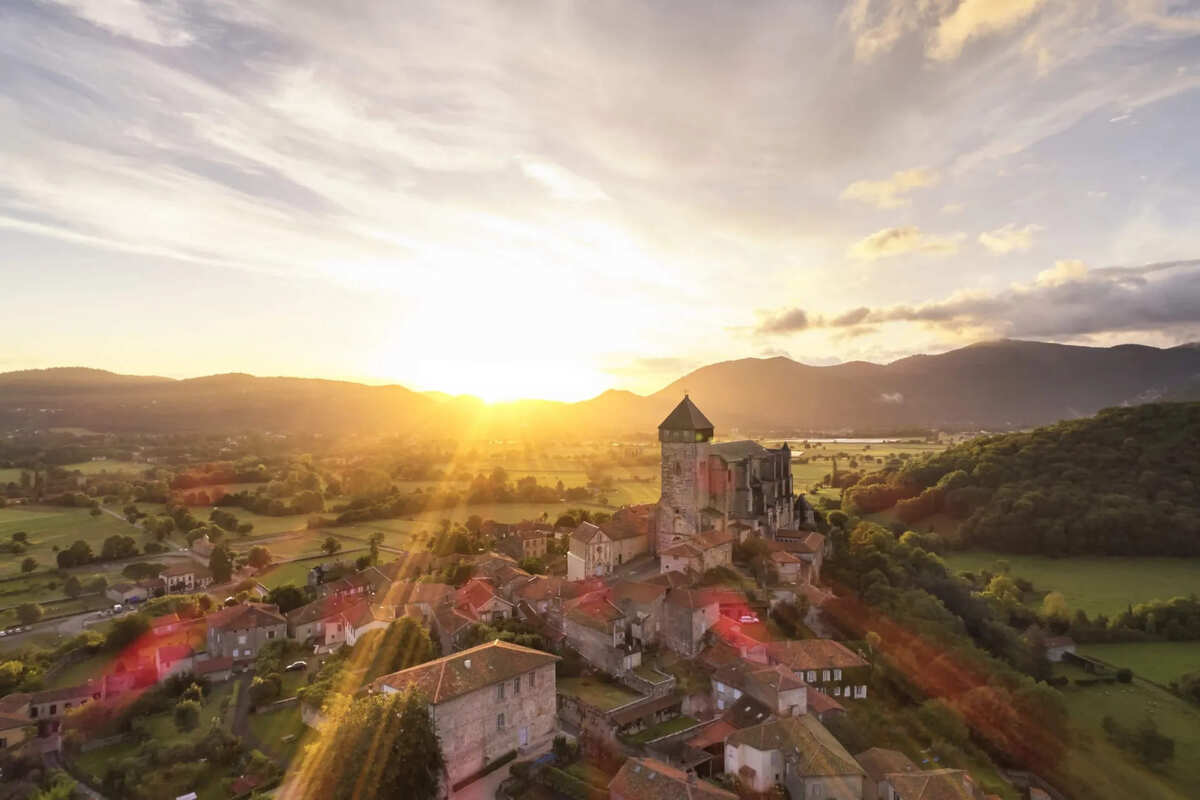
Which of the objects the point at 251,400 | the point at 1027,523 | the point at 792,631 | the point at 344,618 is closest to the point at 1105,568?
the point at 1027,523

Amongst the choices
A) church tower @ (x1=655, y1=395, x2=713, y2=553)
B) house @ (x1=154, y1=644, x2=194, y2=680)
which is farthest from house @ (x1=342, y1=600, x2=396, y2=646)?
church tower @ (x1=655, y1=395, x2=713, y2=553)

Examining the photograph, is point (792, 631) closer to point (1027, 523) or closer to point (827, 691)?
point (827, 691)

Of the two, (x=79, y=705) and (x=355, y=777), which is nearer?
(x=355, y=777)

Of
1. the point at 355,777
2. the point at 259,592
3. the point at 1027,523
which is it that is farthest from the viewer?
the point at 1027,523

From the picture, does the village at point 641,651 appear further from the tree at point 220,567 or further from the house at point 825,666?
the tree at point 220,567

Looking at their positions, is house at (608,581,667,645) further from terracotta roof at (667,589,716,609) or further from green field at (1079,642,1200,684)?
green field at (1079,642,1200,684)

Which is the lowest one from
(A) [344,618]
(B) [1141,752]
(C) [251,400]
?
(B) [1141,752]

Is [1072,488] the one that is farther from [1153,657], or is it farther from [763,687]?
[763,687]

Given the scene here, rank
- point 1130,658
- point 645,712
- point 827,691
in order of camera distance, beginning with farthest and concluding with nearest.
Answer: point 1130,658, point 827,691, point 645,712
